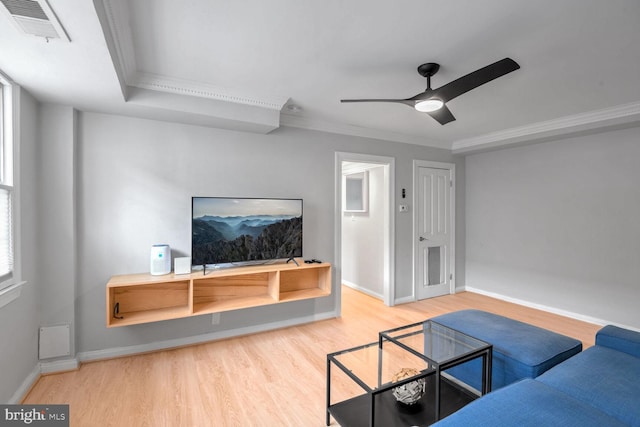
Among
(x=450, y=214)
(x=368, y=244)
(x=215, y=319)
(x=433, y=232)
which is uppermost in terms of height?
(x=450, y=214)

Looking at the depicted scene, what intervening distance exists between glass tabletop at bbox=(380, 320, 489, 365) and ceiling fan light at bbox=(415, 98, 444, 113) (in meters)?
1.62

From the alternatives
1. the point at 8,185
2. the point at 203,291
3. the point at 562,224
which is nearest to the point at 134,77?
the point at 8,185

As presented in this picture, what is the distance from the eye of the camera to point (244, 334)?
10.5 ft

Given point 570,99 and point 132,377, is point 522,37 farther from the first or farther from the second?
point 132,377

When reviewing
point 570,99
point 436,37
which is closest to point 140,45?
point 436,37

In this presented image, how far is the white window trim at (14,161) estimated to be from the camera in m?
1.96

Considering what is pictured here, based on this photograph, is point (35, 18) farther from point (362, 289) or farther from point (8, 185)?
point (362, 289)

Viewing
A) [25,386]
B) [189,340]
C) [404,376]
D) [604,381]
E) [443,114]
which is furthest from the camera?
[189,340]

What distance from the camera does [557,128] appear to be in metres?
3.54

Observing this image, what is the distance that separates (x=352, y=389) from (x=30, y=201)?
2743 millimetres

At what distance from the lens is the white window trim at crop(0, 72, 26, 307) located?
196cm

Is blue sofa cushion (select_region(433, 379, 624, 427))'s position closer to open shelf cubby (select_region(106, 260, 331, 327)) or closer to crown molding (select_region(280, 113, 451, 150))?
open shelf cubby (select_region(106, 260, 331, 327))

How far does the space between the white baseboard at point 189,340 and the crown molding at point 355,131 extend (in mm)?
2214

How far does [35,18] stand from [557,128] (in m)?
4.59
